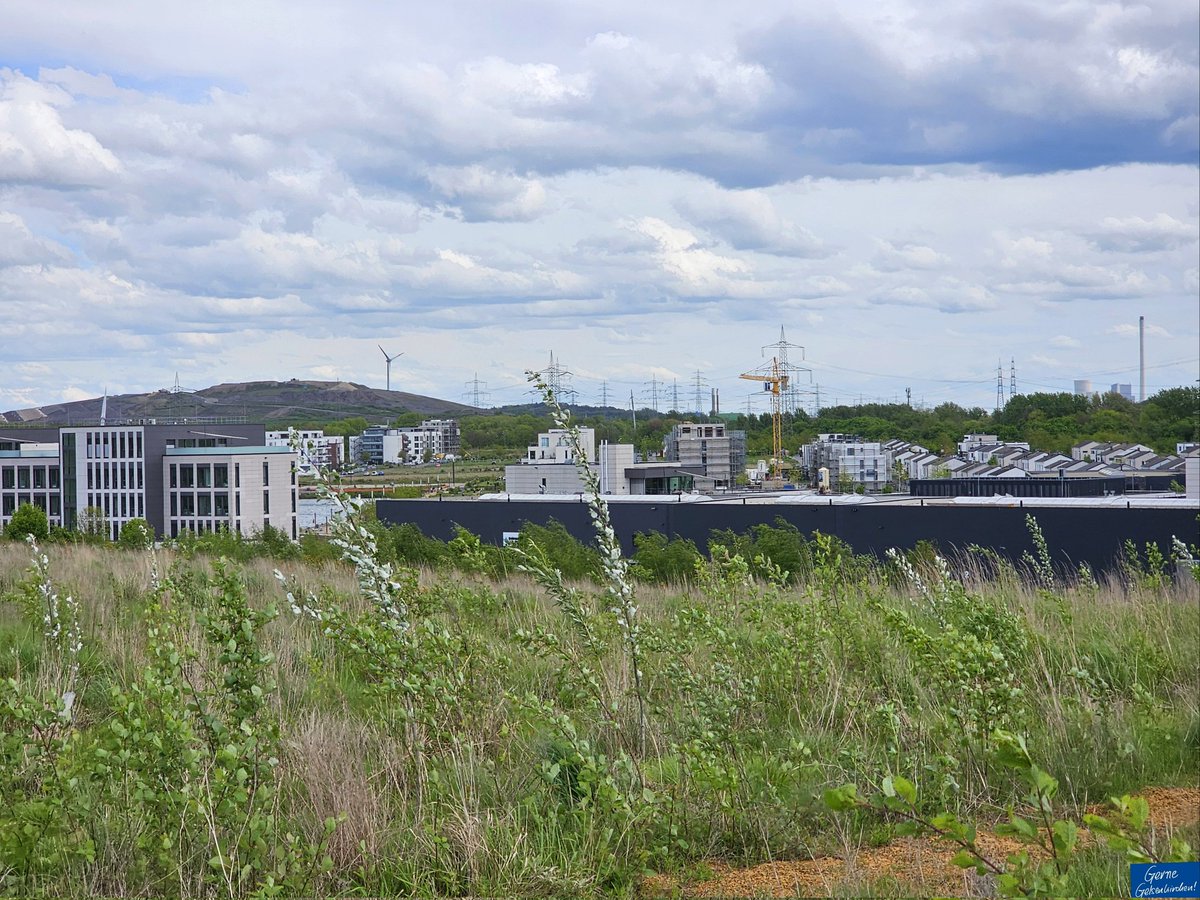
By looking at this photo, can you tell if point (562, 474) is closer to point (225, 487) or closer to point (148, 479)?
point (225, 487)

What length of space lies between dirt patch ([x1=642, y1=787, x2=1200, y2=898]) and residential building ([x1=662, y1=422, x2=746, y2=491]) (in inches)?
2944

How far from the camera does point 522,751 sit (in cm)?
391

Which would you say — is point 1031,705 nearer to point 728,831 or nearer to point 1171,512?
point 728,831

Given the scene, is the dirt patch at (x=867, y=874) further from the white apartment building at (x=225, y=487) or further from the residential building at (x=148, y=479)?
the residential building at (x=148, y=479)

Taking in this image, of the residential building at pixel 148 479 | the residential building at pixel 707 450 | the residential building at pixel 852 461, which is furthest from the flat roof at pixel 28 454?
the residential building at pixel 852 461

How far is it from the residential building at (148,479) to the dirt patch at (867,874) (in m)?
66.7

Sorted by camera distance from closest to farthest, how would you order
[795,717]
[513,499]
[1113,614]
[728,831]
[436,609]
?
[728,831] < [795,717] < [436,609] < [1113,614] < [513,499]

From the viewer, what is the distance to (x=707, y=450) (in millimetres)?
83375

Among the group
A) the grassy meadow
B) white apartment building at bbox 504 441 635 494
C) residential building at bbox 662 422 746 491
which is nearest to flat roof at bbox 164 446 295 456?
white apartment building at bbox 504 441 635 494

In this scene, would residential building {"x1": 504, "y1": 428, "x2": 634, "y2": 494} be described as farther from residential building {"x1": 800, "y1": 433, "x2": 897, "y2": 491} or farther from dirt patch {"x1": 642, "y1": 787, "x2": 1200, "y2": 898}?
Result: dirt patch {"x1": 642, "y1": 787, "x2": 1200, "y2": 898}

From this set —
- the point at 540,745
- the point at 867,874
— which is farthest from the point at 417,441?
the point at 867,874

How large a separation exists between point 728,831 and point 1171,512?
3154 centimetres

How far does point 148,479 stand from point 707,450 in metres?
40.9

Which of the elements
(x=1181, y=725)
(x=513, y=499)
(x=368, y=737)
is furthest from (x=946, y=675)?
(x=513, y=499)
